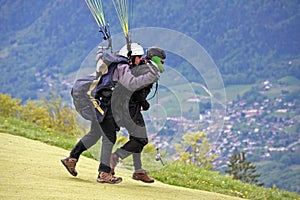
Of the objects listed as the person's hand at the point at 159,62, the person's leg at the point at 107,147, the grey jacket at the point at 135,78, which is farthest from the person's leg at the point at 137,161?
the person's hand at the point at 159,62

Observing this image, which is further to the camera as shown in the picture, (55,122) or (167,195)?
(55,122)

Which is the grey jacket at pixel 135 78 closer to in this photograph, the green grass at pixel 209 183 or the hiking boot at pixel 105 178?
the hiking boot at pixel 105 178

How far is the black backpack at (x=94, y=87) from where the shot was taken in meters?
8.92

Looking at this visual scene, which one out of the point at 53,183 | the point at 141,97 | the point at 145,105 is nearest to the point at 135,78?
the point at 141,97

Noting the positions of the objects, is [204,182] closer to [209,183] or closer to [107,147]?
[209,183]

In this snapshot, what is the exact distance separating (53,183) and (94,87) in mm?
1557

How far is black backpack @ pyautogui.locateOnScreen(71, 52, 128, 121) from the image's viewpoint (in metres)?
8.92

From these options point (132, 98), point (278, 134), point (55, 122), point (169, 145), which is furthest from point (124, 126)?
point (278, 134)

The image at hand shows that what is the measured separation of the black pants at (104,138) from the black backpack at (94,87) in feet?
0.45

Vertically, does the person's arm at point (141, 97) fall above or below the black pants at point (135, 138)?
above

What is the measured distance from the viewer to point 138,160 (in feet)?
31.9

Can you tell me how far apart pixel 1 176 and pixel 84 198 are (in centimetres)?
156

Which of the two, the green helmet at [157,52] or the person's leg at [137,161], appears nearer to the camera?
the green helmet at [157,52]

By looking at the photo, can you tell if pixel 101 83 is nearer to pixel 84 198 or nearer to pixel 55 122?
pixel 84 198
